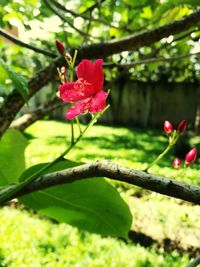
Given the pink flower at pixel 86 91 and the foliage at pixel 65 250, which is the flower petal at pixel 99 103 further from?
the foliage at pixel 65 250

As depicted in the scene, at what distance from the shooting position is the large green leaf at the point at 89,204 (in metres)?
1.02

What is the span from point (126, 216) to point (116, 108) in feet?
64.0

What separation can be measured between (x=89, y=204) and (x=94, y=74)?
318 millimetres

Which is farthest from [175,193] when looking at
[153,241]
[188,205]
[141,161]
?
[141,161]

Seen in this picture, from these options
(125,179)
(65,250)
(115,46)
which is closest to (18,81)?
(125,179)

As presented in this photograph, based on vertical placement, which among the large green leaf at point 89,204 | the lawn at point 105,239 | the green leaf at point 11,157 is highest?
the green leaf at point 11,157

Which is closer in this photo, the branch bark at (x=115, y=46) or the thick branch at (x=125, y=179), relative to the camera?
the thick branch at (x=125, y=179)

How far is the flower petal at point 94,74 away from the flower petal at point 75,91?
1 cm

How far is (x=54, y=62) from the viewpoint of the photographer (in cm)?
164

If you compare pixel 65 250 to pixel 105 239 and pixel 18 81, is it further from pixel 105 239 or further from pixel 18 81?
pixel 18 81

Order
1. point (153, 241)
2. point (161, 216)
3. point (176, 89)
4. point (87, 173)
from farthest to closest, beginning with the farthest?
point (176, 89), point (161, 216), point (153, 241), point (87, 173)

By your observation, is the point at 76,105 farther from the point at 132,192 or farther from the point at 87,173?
the point at 132,192

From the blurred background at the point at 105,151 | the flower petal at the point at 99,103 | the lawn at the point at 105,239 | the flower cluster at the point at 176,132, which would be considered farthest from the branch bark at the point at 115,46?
the lawn at the point at 105,239

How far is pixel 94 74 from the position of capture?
0.89 meters
